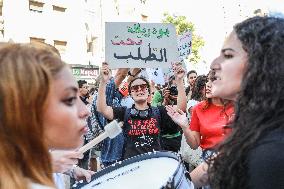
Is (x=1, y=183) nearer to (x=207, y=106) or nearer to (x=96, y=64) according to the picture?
(x=207, y=106)

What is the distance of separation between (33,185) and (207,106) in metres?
2.75

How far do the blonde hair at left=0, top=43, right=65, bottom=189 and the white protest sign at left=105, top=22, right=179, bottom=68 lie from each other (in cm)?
391

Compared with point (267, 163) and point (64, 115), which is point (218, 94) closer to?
point (267, 163)

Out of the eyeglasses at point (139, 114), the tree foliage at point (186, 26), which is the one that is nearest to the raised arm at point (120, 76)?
the eyeglasses at point (139, 114)

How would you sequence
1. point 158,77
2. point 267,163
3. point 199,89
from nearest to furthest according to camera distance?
point 267,163 < point 199,89 < point 158,77

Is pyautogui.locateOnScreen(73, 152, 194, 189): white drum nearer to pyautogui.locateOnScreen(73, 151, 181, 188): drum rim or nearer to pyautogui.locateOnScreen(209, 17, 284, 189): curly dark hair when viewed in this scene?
pyautogui.locateOnScreen(73, 151, 181, 188): drum rim

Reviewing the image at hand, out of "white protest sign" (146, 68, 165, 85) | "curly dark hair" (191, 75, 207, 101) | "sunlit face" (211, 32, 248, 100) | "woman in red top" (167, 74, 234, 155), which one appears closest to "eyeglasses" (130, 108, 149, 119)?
"woman in red top" (167, 74, 234, 155)

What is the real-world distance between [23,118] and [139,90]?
3698 millimetres

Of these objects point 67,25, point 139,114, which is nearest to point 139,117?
point 139,114

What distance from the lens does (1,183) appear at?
1.21 m

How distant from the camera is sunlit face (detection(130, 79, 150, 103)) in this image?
16.1ft

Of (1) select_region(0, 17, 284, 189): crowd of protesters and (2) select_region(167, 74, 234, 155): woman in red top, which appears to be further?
(2) select_region(167, 74, 234, 155): woman in red top

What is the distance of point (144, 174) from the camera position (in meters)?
2.77

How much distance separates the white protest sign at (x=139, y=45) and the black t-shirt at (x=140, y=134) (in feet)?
2.59
